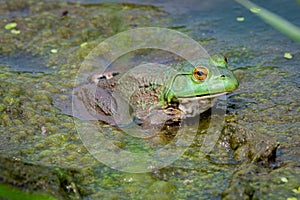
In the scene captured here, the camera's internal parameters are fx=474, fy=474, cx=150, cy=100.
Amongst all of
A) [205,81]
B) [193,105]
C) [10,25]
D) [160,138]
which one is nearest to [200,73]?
[205,81]

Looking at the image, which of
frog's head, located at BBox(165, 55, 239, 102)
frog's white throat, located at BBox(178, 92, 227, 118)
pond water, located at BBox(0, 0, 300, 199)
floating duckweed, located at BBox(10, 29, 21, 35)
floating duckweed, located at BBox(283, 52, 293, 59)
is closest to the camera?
pond water, located at BBox(0, 0, 300, 199)

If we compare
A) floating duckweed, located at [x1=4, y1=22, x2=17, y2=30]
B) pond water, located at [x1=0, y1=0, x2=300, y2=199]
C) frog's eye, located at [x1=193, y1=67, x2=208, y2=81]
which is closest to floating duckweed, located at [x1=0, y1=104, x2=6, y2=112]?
pond water, located at [x1=0, y1=0, x2=300, y2=199]

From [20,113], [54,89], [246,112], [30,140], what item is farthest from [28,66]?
[246,112]

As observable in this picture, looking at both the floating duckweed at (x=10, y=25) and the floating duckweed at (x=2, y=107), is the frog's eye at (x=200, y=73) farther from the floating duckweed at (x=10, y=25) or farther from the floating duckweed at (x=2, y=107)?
the floating duckweed at (x=10, y=25)

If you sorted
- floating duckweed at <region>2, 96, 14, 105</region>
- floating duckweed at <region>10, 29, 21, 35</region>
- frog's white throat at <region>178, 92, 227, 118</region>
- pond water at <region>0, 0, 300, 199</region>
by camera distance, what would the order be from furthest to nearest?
floating duckweed at <region>10, 29, 21, 35</region>
floating duckweed at <region>2, 96, 14, 105</region>
frog's white throat at <region>178, 92, 227, 118</region>
pond water at <region>0, 0, 300, 199</region>

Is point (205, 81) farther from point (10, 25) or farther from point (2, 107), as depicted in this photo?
point (10, 25)

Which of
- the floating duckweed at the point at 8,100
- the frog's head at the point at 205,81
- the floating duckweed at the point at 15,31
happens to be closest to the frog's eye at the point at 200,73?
the frog's head at the point at 205,81

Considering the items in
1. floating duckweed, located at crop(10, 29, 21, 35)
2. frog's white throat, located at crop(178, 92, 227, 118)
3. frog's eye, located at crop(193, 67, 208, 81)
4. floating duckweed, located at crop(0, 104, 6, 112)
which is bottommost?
floating duckweed, located at crop(0, 104, 6, 112)

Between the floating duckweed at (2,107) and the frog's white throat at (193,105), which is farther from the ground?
the frog's white throat at (193,105)

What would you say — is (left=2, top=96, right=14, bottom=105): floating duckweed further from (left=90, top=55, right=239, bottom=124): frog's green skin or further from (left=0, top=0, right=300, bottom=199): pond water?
(left=90, top=55, right=239, bottom=124): frog's green skin

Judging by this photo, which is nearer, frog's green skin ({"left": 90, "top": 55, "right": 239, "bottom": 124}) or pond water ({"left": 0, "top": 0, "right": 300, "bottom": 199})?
pond water ({"left": 0, "top": 0, "right": 300, "bottom": 199})
